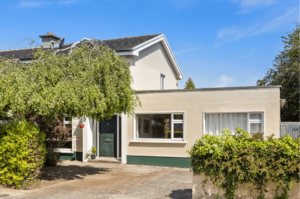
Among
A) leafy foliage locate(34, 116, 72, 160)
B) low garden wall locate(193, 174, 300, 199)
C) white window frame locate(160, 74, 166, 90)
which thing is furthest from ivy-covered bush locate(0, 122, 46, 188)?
white window frame locate(160, 74, 166, 90)

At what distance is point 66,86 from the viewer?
30.0 ft

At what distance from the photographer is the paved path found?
323 inches

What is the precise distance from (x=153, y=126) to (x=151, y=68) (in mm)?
4608

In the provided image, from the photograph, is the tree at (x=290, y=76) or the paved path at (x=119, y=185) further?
the tree at (x=290, y=76)

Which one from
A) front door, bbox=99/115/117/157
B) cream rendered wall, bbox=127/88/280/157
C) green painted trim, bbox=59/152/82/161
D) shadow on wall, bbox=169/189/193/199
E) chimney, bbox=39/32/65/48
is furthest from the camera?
chimney, bbox=39/32/65/48

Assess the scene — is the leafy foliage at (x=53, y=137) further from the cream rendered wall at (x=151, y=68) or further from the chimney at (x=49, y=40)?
the chimney at (x=49, y=40)

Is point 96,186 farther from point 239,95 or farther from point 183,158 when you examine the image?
point 239,95

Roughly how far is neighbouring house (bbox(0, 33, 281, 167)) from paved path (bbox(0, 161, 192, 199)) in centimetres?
125

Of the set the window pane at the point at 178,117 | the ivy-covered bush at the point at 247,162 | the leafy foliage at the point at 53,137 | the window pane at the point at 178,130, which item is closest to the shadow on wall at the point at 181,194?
the ivy-covered bush at the point at 247,162

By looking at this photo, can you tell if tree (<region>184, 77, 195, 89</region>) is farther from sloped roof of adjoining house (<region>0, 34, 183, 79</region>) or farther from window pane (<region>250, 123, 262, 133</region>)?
window pane (<region>250, 123, 262, 133</region>)

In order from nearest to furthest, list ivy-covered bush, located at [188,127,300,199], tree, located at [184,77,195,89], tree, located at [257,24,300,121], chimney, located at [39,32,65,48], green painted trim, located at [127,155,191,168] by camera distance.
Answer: ivy-covered bush, located at [188,127,300,199]
green painted trim, located at [127,155,191,168]
chimney, located at [39,32,65,48]
tree, located at [257,24,300,121]
tree, located at [184,77,195,89]

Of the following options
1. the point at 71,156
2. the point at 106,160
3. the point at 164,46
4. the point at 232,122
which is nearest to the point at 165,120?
the point at 232,122

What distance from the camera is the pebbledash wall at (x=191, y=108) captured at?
1213 centimetres

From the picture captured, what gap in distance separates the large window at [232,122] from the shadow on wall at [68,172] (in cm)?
487
